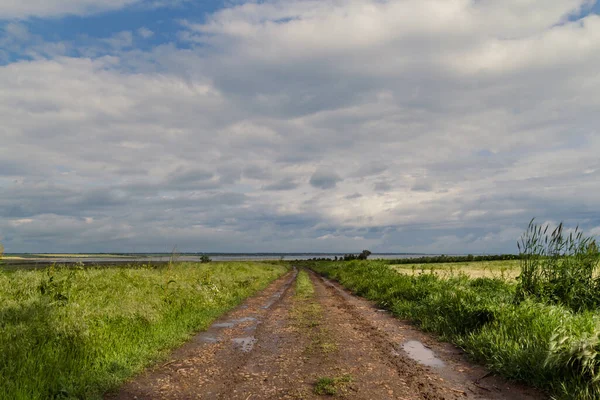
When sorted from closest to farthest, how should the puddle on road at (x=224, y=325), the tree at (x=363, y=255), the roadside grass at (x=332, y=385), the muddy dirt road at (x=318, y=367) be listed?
the roadside grass at (x=332, y=385), the muddy dirt road at (x=318, y=367), the puddle on road at (x=224, y=325), the tree at (x=363, y=255)

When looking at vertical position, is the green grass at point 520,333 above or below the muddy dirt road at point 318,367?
above

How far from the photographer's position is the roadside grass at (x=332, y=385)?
6.54m

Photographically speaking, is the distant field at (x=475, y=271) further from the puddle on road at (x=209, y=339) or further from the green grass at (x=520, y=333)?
the puddle on road at (x=209, y=339)

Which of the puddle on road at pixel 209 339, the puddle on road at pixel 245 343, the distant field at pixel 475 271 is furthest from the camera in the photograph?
the distant field at pixel 475 271

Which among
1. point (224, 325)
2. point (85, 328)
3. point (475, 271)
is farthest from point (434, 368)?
point (475, 271)

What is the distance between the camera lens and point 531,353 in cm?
750

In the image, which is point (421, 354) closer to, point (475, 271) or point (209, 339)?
point (209, 339)

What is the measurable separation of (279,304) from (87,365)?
11.5 m

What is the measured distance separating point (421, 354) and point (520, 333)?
2226 mm

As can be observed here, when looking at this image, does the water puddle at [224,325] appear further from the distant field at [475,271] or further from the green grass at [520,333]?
the distant field at [475,271]

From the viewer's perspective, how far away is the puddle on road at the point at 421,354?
859cm

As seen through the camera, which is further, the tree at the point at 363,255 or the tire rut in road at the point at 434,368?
the tree at the point at 363,255

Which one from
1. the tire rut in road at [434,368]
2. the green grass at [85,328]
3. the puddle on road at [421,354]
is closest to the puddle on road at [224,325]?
the green grass at [85,328]

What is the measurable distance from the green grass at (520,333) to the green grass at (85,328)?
7.33m
